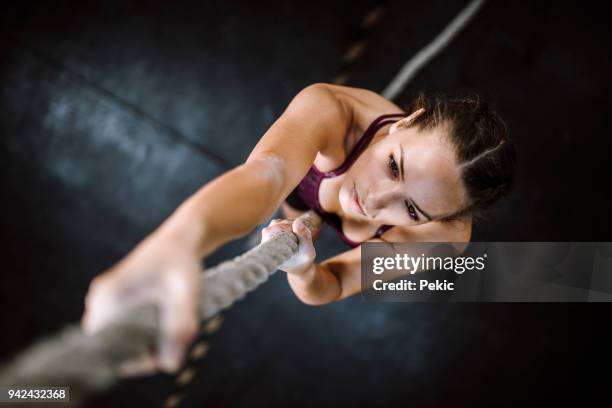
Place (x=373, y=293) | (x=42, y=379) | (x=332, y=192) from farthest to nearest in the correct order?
1. (x=373, y=293)
2. (x=332, y=192)
3. (x=42, y=379)

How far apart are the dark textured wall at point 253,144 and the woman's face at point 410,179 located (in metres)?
0.95

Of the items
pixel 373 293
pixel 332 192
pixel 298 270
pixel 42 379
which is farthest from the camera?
pixel 373 293

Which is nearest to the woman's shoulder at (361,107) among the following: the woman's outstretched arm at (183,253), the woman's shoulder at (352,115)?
the woman's shoulder at (352,115)

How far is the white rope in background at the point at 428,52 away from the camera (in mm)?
1636

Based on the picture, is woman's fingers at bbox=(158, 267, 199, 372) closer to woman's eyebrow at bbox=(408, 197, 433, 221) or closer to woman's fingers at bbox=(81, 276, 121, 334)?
woman's fingers at bbox=(81, 276, 121, 334)

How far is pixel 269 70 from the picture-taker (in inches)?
65.0

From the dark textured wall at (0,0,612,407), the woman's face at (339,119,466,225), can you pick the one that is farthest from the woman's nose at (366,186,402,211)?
the dark textured wall at (0,0,612,407)

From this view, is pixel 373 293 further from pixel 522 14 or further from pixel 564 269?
pixel 522 14

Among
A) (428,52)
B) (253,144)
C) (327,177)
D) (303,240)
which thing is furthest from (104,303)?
(428,52)

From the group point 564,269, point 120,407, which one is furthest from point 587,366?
point 120,407

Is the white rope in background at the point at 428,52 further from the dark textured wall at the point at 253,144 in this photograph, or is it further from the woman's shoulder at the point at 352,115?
the woman's shoulder at the point at 352,115

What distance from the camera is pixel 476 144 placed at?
0.69 metres

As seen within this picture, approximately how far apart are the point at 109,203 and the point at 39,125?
37 centimetres

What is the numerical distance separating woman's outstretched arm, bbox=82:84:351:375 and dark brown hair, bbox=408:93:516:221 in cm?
26
